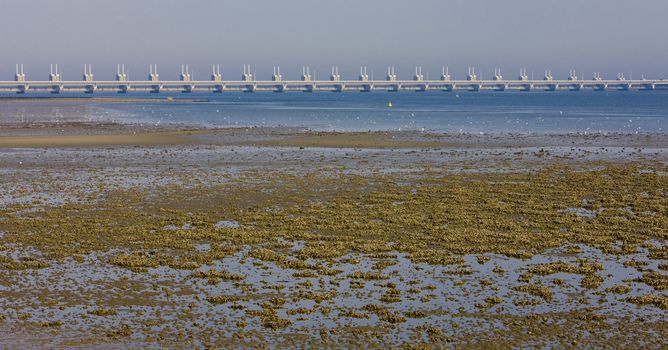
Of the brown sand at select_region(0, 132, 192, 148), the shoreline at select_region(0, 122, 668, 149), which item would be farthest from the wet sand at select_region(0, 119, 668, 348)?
the brown sand at select_region(0, 132, 192, 148)

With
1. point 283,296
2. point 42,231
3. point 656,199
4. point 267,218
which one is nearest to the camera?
point 283,296

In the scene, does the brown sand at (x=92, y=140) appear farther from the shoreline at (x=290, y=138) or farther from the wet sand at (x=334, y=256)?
the wet sand at (x=334, y=256)

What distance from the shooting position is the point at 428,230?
2089cm

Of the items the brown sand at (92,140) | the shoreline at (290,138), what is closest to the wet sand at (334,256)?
the shoreline at (290,138)

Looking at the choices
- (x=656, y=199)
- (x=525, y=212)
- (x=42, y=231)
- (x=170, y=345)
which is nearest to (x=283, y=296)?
(x=170, y=345)

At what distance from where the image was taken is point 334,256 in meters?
17.9

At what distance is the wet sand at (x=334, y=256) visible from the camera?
42.0 ft

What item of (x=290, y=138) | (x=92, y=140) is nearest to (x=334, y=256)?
(x=290, y=138)

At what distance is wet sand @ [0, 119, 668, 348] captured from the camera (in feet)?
42.0

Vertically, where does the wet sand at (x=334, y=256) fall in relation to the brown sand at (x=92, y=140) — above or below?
above

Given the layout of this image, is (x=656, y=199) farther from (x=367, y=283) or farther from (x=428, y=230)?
(x=367, y=283)

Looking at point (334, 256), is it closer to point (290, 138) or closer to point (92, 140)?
point (290, 138)

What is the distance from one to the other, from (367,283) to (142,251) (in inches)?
232

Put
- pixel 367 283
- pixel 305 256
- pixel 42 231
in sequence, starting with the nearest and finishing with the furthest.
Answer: pixel 367 283 → pixel 305 256 → pixel 42 231
